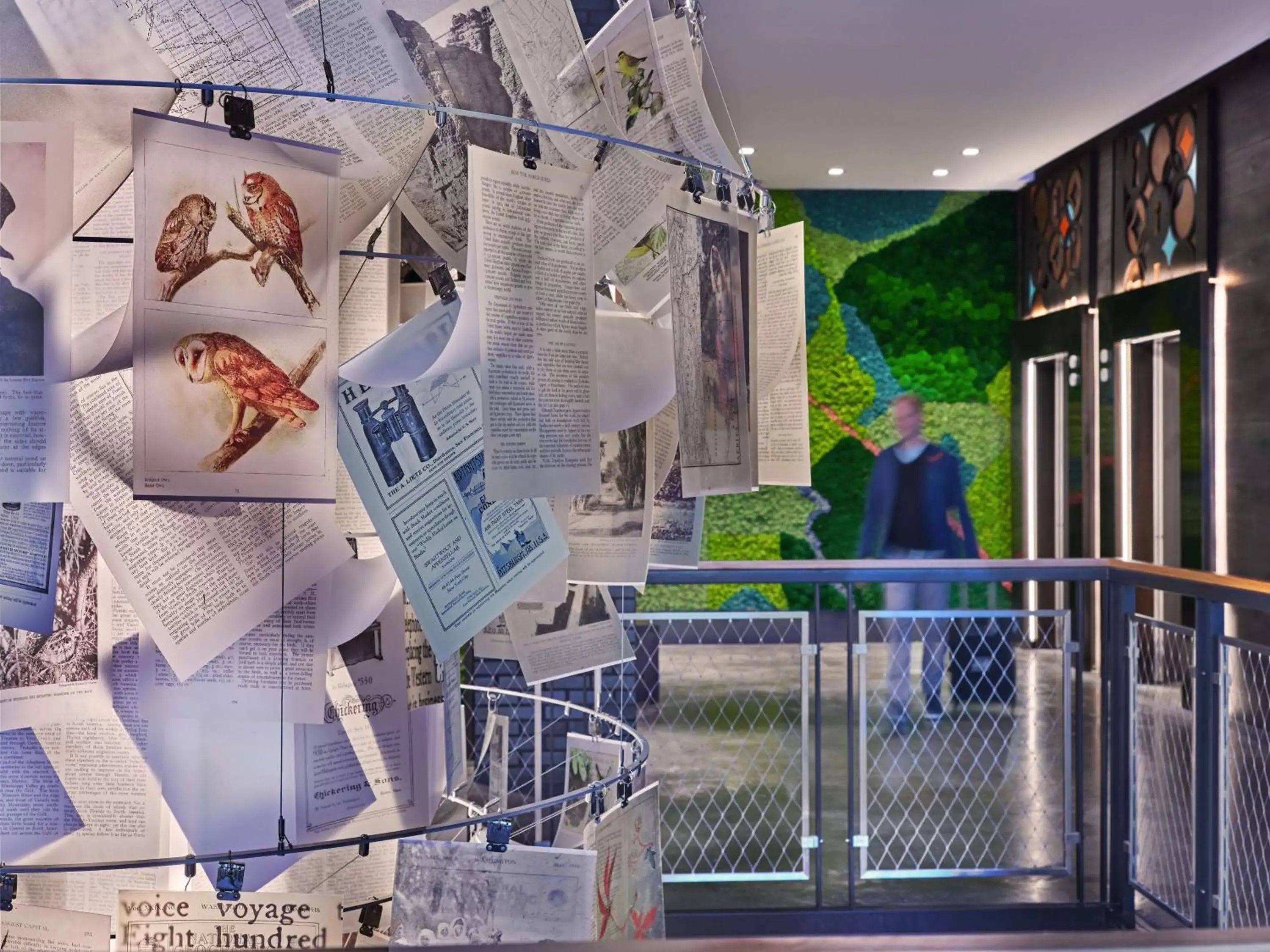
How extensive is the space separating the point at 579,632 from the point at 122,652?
1.94 ft

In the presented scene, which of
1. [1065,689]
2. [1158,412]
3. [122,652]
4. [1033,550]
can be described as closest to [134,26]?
[122,652]

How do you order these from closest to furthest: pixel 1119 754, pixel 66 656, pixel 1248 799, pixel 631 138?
pixel 66 656
pixel 631 138
pixel 1119 754
pixel 1248 799

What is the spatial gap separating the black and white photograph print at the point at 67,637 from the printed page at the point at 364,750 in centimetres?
25

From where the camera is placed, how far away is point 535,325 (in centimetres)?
115

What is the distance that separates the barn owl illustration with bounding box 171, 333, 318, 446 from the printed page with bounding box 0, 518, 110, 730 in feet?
1.33

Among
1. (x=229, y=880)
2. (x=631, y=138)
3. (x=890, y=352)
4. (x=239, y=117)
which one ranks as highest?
(x=890, y=352)

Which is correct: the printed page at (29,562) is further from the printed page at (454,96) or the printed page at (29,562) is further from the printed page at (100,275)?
the printed page at (454,96)

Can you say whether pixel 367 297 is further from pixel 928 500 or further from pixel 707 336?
pixel 928 500

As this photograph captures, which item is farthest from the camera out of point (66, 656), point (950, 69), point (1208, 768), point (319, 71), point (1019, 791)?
point (950, 69)

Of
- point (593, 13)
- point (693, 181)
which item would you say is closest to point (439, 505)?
point (693, 181)

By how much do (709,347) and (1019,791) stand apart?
3612mm

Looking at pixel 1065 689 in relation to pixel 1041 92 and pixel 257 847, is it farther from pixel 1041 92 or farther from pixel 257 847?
pixel 1041 92

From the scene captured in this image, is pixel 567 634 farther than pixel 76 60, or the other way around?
pixel 567 634

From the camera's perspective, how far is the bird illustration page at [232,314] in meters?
0.98
